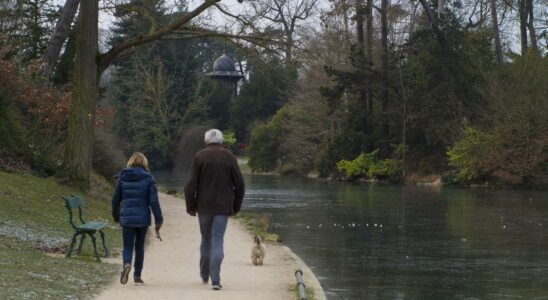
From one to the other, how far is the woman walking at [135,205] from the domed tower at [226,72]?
78.3 metres

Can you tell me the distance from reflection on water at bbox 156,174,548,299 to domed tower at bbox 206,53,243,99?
54.8m

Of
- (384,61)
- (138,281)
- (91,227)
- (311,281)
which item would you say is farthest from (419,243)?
(384,61)

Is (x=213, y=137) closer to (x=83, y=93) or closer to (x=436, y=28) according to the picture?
(x=83, y=93)

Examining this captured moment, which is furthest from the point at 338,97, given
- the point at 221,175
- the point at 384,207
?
the point at 221,175

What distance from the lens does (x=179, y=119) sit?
78438 mm

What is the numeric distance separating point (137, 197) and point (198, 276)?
1989mm

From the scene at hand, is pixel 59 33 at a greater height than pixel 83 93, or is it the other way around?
pixel 59 33

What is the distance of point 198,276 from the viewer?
41.5 feet

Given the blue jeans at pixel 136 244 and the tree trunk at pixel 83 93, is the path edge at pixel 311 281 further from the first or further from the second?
the tree trunk at pixel 83 93

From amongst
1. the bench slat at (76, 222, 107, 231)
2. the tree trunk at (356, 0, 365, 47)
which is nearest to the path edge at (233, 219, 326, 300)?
the bench slat at (76, 222, 107, 231)

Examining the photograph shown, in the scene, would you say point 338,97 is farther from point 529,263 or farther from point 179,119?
point 529,263

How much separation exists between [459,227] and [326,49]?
35.5m

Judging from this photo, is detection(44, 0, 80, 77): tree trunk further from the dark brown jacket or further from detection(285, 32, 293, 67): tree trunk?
the dark brown jacket

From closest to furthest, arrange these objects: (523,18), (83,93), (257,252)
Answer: (257,252) < (83,93) < (523,18)
